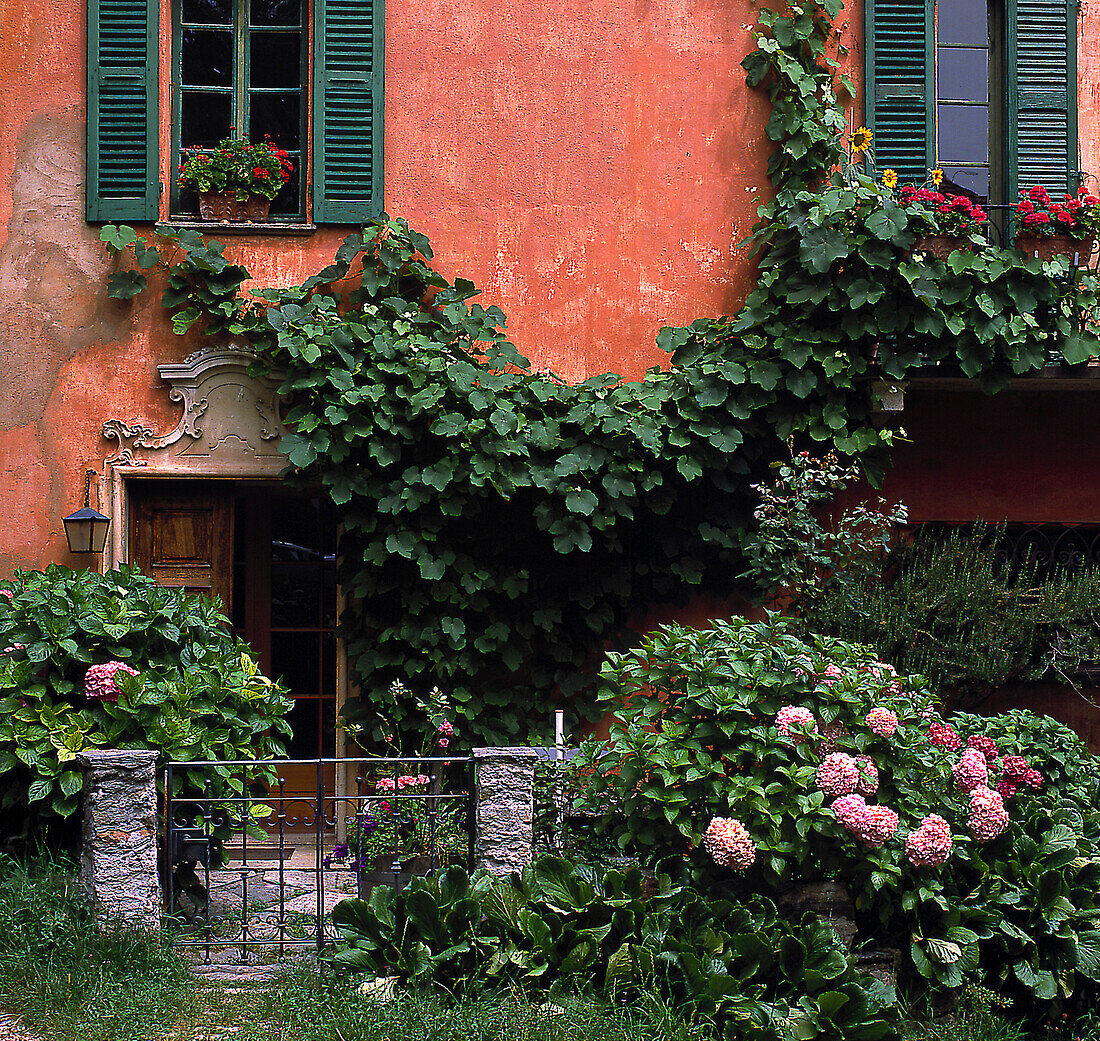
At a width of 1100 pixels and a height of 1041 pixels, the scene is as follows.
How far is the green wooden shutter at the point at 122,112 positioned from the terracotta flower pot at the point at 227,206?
27cm

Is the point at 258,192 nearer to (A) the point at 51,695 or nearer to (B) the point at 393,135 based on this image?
(B) the point at 393,135

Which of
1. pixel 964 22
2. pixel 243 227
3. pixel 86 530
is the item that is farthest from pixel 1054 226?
pixel 86 530

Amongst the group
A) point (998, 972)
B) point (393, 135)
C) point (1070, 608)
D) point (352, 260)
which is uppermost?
point (393, 135)

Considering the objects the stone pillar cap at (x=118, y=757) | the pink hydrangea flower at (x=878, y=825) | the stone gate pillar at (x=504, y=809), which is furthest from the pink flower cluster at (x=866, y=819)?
the stone pillar cap at (x=118, y=757)

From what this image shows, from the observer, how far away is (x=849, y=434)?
21.0ft

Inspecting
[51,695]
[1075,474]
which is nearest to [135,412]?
[51,695]

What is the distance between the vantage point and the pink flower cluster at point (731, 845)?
4.03m

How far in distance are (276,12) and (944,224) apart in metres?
4.13

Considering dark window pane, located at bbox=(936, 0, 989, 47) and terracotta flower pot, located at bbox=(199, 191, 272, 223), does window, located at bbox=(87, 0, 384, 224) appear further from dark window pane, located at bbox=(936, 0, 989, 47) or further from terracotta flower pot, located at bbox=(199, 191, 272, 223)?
dark window pane, located at bbox=(936, 0, 989, 47)

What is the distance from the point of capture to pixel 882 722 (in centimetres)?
424

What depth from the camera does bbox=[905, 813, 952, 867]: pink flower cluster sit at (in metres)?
4.07

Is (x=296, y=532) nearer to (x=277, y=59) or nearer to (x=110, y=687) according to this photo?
(x=110, y=687)

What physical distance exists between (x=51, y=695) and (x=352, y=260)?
2.96 m

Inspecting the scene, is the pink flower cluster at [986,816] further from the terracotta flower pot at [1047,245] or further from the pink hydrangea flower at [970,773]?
the terracotta flower pot at [1047,245]
